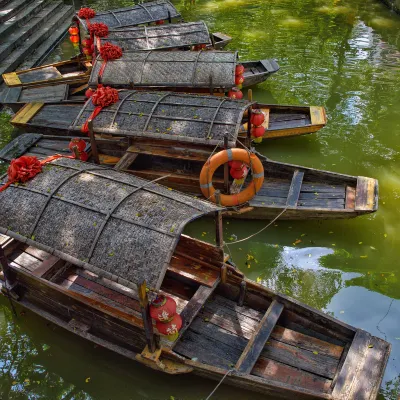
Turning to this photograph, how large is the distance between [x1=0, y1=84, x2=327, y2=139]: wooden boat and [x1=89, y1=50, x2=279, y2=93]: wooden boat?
3.76 feet

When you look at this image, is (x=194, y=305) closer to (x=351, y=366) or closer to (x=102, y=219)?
(x=102, y=219)

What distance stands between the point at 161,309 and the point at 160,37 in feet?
30.1

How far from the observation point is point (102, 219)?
539 cm

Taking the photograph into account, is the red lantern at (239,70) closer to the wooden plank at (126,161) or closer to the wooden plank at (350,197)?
the wooden plank at (126,161)

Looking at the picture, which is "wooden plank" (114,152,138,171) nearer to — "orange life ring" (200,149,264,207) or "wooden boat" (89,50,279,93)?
"orange life ring" (200,149,264,207)

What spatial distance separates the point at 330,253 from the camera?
25.7 ft

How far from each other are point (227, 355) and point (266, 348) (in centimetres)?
57

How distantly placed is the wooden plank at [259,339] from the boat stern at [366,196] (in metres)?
2.76

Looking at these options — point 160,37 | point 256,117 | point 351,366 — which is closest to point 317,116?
point 256,117

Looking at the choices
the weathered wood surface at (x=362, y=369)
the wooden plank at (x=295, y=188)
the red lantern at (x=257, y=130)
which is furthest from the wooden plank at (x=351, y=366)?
the red lantern at (x=257, y=130)

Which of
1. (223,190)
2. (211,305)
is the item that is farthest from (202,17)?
(211,305)

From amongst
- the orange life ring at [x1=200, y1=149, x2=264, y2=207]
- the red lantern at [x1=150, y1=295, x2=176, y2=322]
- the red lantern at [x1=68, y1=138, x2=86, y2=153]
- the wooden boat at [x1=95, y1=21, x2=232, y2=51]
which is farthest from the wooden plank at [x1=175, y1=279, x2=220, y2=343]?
the wooden boat at [x1=95, y1=21, x2=232, y2=51]

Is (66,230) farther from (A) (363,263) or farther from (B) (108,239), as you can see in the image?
(A) (363,263)

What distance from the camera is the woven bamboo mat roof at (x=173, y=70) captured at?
9680 millimetres
